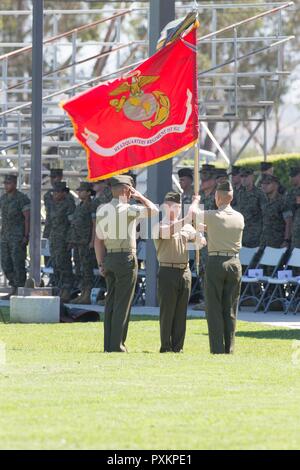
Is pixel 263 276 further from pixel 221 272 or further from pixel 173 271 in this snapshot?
pixel 221 272

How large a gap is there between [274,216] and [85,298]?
3910 mm

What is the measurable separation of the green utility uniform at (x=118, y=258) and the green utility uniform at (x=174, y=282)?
1.08 ft

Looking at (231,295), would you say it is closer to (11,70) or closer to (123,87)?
(123,87)

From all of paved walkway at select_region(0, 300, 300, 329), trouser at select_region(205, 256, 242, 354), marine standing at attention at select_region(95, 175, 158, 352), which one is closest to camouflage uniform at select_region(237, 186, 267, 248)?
paved walkway at select_region(0, 300, 300, 329)

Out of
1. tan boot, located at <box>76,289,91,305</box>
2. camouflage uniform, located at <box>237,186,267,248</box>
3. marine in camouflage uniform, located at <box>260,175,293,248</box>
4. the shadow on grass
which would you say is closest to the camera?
the shadow on grass

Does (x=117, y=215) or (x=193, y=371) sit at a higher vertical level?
(x=117, y=215)

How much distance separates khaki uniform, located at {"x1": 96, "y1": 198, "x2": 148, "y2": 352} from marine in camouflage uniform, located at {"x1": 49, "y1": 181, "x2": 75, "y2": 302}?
31.5 feet

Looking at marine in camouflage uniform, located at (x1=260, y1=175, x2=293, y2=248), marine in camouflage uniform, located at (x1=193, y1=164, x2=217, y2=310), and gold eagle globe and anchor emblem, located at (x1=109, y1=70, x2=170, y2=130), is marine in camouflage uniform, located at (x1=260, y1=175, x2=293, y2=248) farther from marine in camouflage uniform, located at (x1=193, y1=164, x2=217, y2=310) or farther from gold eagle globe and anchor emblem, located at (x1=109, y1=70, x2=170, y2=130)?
gold eagle globe and anchor emblem, located at (x1=109, y1=70, x2=170, y2=130)

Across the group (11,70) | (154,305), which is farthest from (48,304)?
(11,70)

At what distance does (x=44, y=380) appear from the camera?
12.7 metres

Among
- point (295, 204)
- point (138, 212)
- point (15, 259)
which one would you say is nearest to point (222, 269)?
point (138, 212)

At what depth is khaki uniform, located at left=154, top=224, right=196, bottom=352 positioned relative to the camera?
50.8 feet

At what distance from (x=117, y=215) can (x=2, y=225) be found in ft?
35.7

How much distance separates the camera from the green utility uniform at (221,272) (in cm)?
1533
